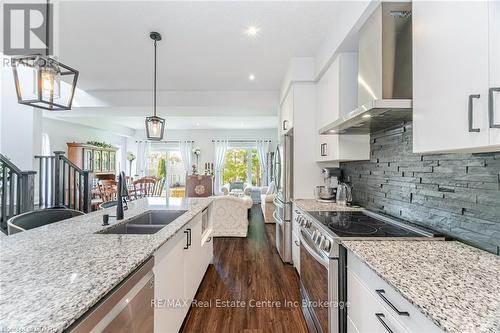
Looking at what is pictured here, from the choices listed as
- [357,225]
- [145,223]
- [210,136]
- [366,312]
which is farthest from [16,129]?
[210,136]

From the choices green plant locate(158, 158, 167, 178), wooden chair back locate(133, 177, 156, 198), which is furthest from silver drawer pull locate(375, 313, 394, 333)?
→ green plant locate(158, 158, 167, 178)

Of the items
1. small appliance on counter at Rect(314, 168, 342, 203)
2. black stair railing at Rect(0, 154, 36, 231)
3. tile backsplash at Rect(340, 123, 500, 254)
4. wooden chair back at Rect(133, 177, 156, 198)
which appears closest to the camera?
tile backsplash at Rect(340, 123, 500, 254)

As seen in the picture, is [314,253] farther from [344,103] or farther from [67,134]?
→ [67,134]

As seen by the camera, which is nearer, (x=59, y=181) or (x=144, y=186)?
(x=59, y=181)

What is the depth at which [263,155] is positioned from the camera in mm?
8805

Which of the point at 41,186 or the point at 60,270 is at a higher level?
the point at 41,186

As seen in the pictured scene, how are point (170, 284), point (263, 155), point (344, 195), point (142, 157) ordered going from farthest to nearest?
point (142, 157) → point (263, 155) → point (344, 195) → point (170, 284)

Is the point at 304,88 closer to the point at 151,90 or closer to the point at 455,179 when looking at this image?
the point at 455,179

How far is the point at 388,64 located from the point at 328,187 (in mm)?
1546

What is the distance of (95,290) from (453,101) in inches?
60.7

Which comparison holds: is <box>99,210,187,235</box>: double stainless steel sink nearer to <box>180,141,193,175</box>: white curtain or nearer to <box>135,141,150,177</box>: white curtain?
<box>180,141,193,175</box>: white curtain

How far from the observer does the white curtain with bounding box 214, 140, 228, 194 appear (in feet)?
29.3

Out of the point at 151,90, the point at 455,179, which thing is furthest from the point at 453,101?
the point at 151,90

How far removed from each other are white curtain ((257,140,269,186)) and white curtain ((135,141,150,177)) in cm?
458
